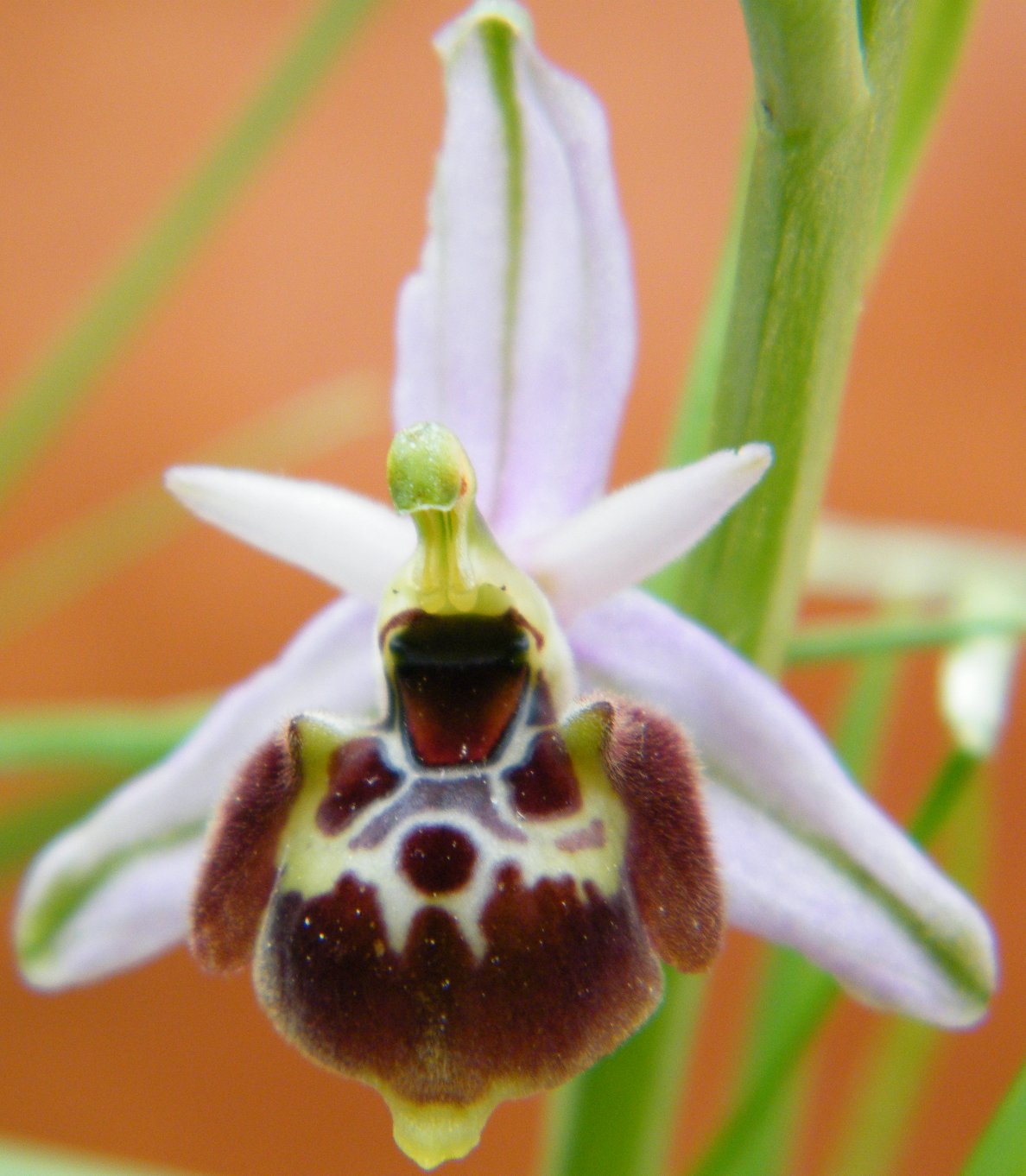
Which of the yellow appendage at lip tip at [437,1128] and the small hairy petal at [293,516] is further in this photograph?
the small hairy petal at [293,516]

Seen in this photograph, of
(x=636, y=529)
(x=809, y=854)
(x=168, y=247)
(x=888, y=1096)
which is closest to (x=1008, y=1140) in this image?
(x=809, y=854)

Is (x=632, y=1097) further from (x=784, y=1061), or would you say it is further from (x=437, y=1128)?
(x=437, y=1128)

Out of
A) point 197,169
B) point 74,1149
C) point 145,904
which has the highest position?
point 197,169

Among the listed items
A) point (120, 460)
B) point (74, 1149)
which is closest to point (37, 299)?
point (120, 460)

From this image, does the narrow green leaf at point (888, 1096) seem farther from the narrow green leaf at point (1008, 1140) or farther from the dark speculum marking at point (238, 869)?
the dark speculum marking at point (238, 869)

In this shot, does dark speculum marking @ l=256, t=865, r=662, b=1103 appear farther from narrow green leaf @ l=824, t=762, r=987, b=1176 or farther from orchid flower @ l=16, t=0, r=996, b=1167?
narrow green leaf @ l=824, t=762, r=987, b=1176

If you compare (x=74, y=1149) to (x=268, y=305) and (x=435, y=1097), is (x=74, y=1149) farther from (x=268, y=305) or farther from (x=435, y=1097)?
(x=435, y=1097)

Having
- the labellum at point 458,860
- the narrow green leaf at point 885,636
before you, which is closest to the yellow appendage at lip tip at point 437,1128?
the labellum at point 458,860
